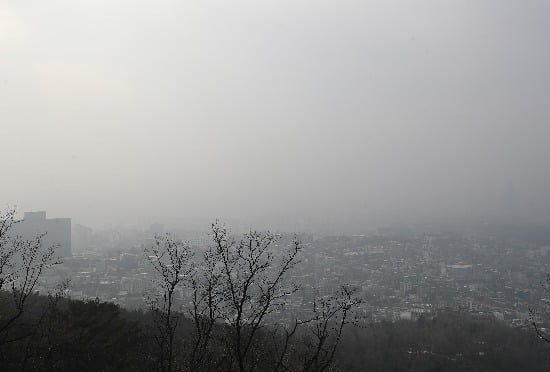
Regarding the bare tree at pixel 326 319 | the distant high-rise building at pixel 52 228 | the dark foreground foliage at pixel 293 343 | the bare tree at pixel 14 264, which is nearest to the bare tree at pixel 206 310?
the bare tree at pixel 326 319

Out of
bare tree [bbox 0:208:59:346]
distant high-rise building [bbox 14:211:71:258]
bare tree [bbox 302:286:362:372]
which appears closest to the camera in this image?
bare tree [bbox 302:286:362:372]

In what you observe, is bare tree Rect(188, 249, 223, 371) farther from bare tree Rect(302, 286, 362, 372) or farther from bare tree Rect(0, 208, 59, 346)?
bare tree Rect(0, 208, 59, 346)

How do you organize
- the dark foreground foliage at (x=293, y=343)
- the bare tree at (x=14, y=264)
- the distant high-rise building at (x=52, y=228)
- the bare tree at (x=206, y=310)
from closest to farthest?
the bare tree at (x=206, y=310), the bare tree at (x=14, y=264), the dark foreground foliage at (x=293, y=343), the distant high-rise building at (x=52, y=228)

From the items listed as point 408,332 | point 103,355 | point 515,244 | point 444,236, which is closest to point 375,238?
point 444,236

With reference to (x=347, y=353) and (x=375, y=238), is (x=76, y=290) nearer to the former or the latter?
(x=347, y=353)

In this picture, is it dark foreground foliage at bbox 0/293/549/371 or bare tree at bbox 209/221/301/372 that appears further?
dark foreground foliage at bbox 0/293/549/371

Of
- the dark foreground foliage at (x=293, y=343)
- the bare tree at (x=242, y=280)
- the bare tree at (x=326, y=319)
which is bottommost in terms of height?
the dark foreground foliage at (x=293, y=343)

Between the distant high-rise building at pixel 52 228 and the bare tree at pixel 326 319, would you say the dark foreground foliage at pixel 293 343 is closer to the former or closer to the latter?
the bare tree at pixel 326 319

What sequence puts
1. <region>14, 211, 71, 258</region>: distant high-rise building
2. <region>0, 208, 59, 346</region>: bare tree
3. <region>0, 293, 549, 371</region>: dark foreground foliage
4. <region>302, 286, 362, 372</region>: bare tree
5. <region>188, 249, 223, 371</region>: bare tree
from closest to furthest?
<region>302, 286, 362, 372</region>: bare tree → <region>188, 249, 223, 371</region>: bare tree → <region>0, 208, 59, 346</region>: bare tree → <region>0, 293, 549, 371</region>: dark foreground foliage → <region>14, 211, 71, 258</region>: distant high-rise building

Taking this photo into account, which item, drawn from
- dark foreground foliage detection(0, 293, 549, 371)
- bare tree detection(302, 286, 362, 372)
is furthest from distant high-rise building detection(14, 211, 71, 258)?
bare tree detection(302, 286, 362, 372)
